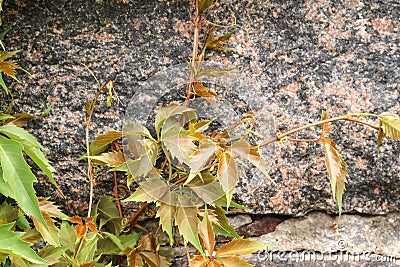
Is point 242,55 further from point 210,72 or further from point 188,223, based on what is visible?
point 188,223

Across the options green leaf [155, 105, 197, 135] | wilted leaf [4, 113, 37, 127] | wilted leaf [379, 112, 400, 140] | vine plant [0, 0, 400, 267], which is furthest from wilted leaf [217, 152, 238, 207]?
wilted leaf [4, 113, 37, 127]

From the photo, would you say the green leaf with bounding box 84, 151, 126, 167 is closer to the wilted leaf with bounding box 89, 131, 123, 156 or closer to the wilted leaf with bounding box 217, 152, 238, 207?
the wilted leaf with bounding box 89, 131, 123, 156

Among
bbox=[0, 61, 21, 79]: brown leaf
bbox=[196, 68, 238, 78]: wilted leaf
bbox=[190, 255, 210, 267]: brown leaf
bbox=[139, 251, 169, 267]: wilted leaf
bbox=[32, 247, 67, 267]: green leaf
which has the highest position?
bbox=[0, 61, 21, 79]: brown leaf

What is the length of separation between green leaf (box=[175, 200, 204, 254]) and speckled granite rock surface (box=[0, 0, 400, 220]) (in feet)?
0.61

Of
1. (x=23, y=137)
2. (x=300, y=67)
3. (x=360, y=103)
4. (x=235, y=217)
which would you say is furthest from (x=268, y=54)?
(x=23, y=137)

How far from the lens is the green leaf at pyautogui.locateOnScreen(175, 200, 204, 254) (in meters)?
0.75

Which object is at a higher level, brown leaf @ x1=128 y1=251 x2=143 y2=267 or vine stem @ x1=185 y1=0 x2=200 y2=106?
vine stem @ x1=185 y1=0 x2=200 y2=106

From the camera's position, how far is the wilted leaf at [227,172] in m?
0.72

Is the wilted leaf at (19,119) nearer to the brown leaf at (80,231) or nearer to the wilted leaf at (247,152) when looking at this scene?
the brown leaf at (80,231)

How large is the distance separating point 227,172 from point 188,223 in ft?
0.34

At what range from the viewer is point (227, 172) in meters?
0.72

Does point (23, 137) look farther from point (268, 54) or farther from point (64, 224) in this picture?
point (268, 54)

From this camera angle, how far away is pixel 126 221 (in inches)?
34.3

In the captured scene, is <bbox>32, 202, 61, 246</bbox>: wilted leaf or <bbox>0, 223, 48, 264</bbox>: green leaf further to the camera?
<bbox>32, 202, 61, 246</bbox>: wilted leaf
